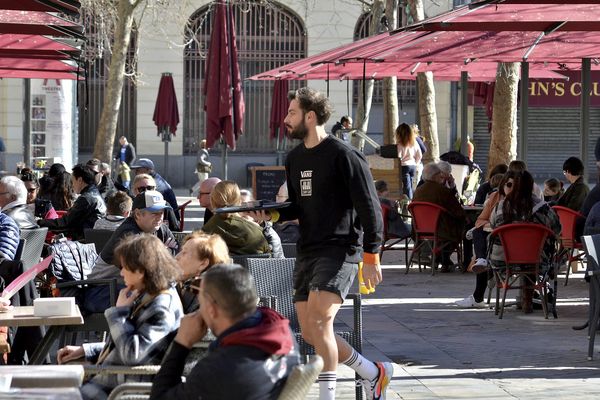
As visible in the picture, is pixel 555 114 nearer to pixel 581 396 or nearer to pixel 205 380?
pixel 581 396

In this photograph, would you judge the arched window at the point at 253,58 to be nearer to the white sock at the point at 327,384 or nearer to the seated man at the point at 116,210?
the seated man at the point at 116,210

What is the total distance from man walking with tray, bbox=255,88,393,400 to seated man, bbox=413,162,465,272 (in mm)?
7969

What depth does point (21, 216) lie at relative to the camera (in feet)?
34.8

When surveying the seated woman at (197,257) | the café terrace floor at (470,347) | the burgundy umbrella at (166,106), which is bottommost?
the café terrace floor at (470,347)

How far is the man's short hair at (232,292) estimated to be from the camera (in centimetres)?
469

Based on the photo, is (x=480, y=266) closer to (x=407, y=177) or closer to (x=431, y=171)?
(x=431, y=171)

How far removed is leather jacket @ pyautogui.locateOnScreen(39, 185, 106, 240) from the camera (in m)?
12.3

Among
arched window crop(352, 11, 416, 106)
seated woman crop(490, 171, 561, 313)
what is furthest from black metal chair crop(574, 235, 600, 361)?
arched window crop(352, 11, 416, 106)

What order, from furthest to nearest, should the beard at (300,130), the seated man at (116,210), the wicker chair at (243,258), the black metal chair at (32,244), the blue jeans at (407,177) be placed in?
the blue jeans at (407,177) < the seated man at (116,210) < the black metal chair at (32,244) < the wicker chair at (243,258) < the beard at (300,130)

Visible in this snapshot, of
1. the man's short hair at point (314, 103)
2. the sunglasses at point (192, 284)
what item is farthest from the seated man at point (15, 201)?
the sunglasses at point (192, 284)

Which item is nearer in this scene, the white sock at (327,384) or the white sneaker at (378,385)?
the white sock at (327,384)

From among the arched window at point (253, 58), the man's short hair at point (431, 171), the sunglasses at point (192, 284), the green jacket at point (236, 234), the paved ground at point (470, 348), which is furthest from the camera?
the arched window at point (253, 58)

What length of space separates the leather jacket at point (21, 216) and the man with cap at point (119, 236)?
1.56 metres

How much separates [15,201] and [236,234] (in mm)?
2297
